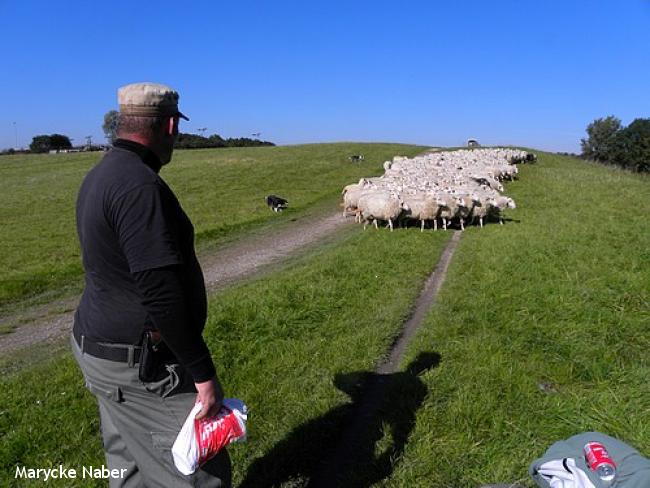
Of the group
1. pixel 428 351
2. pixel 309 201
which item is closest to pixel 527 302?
pixel 428 351

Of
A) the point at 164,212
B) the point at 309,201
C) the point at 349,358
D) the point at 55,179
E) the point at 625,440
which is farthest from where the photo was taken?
the point at 55,179

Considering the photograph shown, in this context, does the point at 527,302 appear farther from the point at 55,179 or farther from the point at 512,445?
the point at 55,179

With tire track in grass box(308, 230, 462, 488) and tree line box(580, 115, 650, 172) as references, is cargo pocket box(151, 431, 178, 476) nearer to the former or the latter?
tire track in grass box(308, 230, 462, 488)

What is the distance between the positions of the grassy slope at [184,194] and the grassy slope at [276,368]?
5372 mm

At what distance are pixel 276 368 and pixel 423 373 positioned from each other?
180cm

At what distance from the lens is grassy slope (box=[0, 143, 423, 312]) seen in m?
13.5

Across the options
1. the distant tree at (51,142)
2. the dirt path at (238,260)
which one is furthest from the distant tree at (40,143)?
the dirt path at (238,260)

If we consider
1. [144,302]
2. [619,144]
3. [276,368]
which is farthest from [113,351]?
[619,144]

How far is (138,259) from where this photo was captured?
269 centimetres

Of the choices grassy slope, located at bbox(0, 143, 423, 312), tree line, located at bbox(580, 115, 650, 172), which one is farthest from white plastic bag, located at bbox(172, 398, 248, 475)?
tree line, located at bbox(580, 115, 650, 172)

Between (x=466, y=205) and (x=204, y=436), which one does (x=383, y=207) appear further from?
(x=204, y=436)

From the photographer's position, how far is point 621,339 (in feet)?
21.9

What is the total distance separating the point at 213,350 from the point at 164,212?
4.35m

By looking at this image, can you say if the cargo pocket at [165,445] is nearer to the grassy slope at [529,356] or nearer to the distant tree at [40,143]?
the grassy slope at [529,356]
